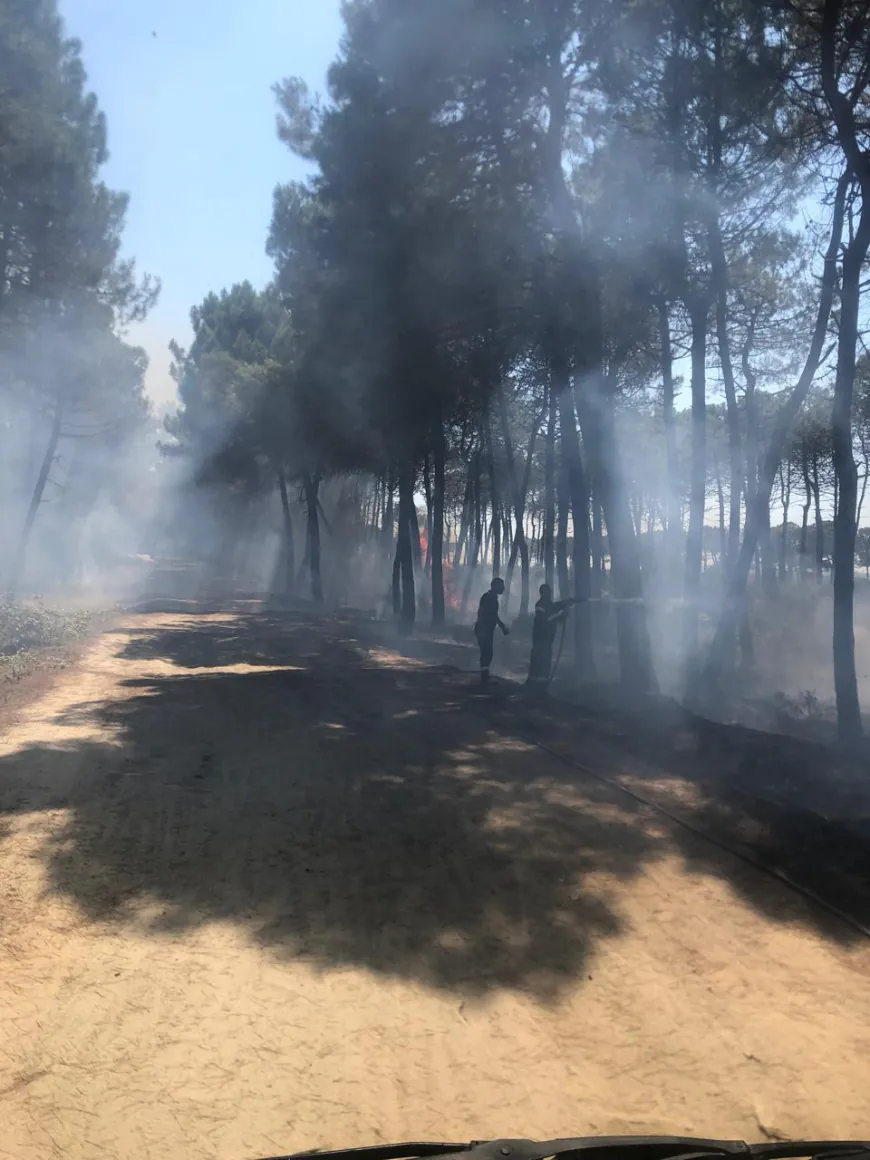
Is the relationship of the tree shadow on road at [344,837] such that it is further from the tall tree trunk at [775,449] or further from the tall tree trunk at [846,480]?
the tall tree trunk at [775,449]

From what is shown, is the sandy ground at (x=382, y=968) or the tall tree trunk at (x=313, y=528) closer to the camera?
the sandy ground at (x=382, y=968)

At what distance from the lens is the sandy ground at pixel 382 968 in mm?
3965

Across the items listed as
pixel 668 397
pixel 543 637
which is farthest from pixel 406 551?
pixel 543 637

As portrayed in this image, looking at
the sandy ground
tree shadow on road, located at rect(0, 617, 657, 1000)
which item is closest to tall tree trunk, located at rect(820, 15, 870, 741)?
tree shadow on road, located at rect(0, 617, 657, 1000)

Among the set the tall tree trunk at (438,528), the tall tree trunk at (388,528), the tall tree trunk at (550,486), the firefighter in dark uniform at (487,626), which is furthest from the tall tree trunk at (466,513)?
the firefighter in dark uniform at (487,626)

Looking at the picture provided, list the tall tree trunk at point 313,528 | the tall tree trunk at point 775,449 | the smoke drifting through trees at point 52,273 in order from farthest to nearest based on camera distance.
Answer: the tall tree trunk at point 313,528 → the smoke drifting through trees at point 52,273 → the tall tree trunk at point 775,449

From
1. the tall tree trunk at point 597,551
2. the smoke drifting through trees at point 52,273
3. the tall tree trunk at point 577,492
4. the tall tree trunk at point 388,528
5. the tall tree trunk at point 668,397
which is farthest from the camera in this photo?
the tall tree trunk at point 388,528

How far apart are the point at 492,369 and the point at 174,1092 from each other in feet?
46.4

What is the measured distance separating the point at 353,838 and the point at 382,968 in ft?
7.35

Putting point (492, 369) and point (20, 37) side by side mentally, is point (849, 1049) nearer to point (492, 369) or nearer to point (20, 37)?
point (492, 369)

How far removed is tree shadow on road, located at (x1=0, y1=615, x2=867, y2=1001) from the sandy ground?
3cm

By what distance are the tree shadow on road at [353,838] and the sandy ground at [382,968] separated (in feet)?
0.09

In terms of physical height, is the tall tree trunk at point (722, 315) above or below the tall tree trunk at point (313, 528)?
above

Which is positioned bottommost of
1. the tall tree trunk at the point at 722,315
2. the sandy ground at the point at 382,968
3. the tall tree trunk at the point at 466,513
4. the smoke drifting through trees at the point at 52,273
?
the sandy ground at the point at 382,968
